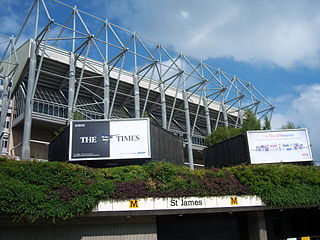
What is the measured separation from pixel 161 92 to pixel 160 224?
3701cm

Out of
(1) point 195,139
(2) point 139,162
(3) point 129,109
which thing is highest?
(3) point 129,109

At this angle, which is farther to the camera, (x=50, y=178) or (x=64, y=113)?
(x=64, y=113)

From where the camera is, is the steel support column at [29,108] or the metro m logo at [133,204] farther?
the steel support column at [29,108]

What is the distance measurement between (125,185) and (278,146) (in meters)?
15.6

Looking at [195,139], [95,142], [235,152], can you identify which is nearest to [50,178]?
[95,142]

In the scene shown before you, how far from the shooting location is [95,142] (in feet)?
72.5

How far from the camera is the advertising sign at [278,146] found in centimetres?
2672

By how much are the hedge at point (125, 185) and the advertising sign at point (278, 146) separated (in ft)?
17.0

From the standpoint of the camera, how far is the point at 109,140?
72.9ft

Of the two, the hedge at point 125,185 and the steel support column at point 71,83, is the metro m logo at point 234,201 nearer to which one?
the hedge at point 125,185

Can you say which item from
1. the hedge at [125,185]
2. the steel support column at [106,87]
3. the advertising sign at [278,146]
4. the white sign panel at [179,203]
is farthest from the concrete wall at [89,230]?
the steel support column at [106,87]

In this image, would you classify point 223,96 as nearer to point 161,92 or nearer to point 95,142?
point 161,92

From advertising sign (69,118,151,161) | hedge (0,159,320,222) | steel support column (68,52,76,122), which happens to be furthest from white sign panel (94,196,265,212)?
steel support column (68,52,76,122)

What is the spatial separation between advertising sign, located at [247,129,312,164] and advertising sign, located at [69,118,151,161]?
32.6 ft
